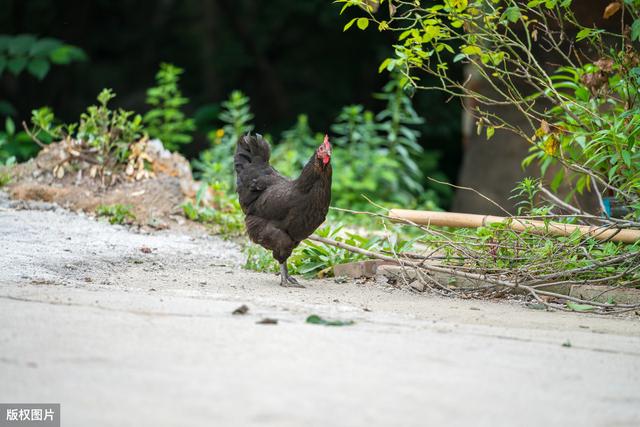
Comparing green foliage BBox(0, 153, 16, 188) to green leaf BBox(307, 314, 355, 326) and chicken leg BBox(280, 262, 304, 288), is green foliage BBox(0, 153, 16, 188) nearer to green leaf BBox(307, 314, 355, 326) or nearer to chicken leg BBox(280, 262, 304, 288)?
chicken leg BBox(280, 262, 304, 288)

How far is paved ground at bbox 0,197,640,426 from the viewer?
2.36 metres

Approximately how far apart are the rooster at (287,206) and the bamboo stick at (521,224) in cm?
47

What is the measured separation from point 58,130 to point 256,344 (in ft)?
16.7

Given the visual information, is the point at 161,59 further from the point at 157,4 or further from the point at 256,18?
the point at 256,18

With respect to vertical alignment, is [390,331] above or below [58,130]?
below

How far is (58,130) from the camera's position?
743 centimetres

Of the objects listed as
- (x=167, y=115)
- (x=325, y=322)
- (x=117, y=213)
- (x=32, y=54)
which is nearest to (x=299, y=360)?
(x=325, y=322)

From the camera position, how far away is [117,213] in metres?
6.77

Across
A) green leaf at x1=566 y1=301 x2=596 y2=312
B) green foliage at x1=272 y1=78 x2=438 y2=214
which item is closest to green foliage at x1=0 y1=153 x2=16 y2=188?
green foliage at x1=272 y1=78 x2=438 y2=214

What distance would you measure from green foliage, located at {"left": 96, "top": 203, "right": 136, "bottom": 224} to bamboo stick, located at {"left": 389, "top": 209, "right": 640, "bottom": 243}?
2.52 meters

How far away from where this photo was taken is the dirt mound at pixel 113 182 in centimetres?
704

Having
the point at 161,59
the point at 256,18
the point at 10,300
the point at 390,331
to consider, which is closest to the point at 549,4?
the point at 390,331

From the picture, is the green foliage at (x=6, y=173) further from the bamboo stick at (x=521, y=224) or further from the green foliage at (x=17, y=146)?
the bamboo stick at (x=521, y=224)

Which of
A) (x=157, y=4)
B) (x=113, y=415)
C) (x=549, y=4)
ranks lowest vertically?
(x=113, y=415)
